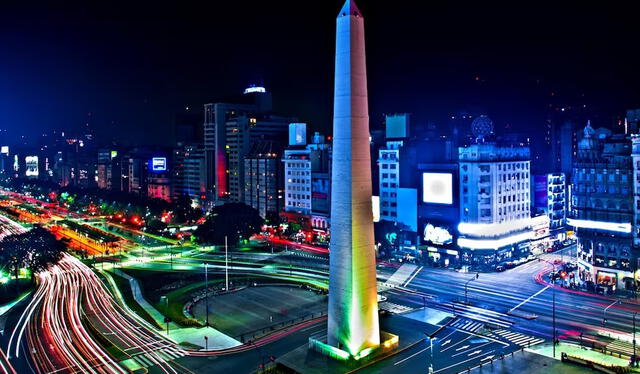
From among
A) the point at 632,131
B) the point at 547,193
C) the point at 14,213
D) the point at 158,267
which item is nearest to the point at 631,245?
the point at 632,131

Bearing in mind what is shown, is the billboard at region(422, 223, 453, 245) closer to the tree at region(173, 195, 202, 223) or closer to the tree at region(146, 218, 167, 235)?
the tree at region(146, 218, 167, 235)

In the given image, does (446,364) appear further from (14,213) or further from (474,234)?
(14,213)

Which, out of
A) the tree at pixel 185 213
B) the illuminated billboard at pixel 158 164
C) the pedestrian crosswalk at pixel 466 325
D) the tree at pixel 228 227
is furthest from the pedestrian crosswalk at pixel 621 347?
the illuminated billboard at pixel 158 164

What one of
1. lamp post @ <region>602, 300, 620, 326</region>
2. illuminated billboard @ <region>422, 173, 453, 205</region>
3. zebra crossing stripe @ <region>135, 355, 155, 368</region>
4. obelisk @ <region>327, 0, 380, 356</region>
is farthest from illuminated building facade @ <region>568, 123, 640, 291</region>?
zebra crossing stripe @ <region>135, 355, 155, 368</region>

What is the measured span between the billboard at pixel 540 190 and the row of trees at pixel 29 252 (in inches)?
3194

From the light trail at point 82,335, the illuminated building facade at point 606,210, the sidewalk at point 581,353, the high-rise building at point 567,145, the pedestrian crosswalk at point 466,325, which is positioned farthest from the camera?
the high-rise building at point 567,145

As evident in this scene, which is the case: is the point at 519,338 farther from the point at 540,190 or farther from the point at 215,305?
the point at 540,190

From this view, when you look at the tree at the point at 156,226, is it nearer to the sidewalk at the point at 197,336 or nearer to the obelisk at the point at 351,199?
the sidewalk at the point at 197,336

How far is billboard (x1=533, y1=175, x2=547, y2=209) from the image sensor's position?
324 feet

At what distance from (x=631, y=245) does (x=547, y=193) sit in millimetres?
30671

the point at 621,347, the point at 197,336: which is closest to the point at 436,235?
the point at 621,347

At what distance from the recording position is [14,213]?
157750mm

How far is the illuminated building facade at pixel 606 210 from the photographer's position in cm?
7088

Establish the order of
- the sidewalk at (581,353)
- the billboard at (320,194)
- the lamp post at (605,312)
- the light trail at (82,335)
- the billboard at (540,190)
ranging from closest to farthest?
1. the sidewalk at (581,353)
2. the light trail at (82,335)
3. the lamp post at (605,312)
4. the billboard at (540,190)
5. the billboard at (320,194)
